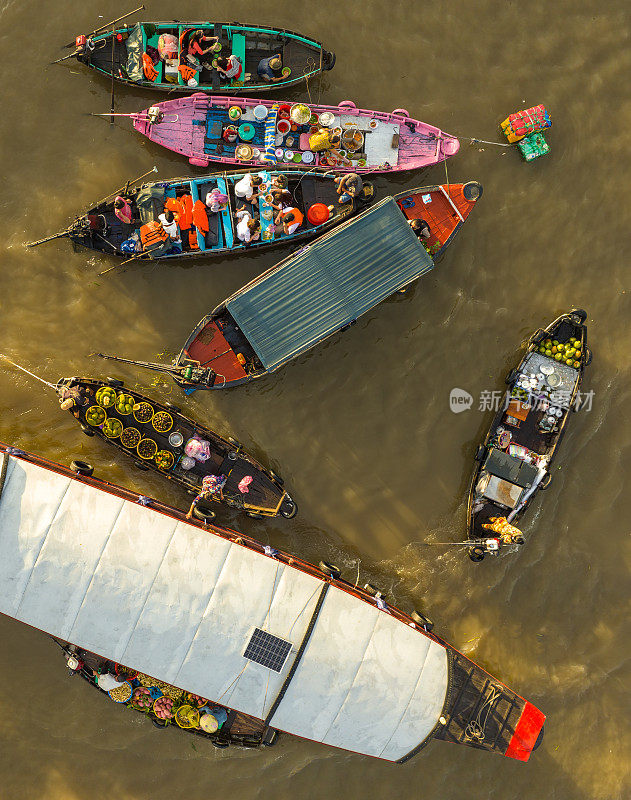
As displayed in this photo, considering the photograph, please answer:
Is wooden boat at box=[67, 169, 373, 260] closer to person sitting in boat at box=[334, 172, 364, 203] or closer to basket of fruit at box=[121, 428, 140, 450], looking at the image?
person sitting in boat at box=[334, 172, 364, 203]

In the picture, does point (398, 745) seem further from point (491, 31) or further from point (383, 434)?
point (491, 31)

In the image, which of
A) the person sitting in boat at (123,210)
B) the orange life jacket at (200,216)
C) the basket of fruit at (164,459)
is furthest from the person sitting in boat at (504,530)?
the person sitting in boat at (123,210)

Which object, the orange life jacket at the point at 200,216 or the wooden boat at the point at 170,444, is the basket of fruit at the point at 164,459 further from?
the orange life jacket at the point at 200,216

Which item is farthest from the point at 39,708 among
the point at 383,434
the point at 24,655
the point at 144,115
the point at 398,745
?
the point at 144,115

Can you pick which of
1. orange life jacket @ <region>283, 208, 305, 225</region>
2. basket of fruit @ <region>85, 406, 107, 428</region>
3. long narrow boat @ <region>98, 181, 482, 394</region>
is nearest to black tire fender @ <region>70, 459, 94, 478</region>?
basket of fruit @ <region>85, 406, 107, 428</region>

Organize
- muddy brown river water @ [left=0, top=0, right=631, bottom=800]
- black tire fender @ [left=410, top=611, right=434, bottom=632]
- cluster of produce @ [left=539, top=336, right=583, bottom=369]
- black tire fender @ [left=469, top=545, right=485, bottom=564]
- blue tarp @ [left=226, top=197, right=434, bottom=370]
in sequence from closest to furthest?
blue tarp @ [left=226, top=197, right=434, bottom=370], black tire fender @ [left=410, top=611, right=434, bottom=632], cluster of produce @ [left=539, top=336, right=583, bottom=369], black tire fender @ [left=469, top=545, right=485, bottom=564], muddy brown river water @ [left=0, top=0, right=631, bottom=800]
